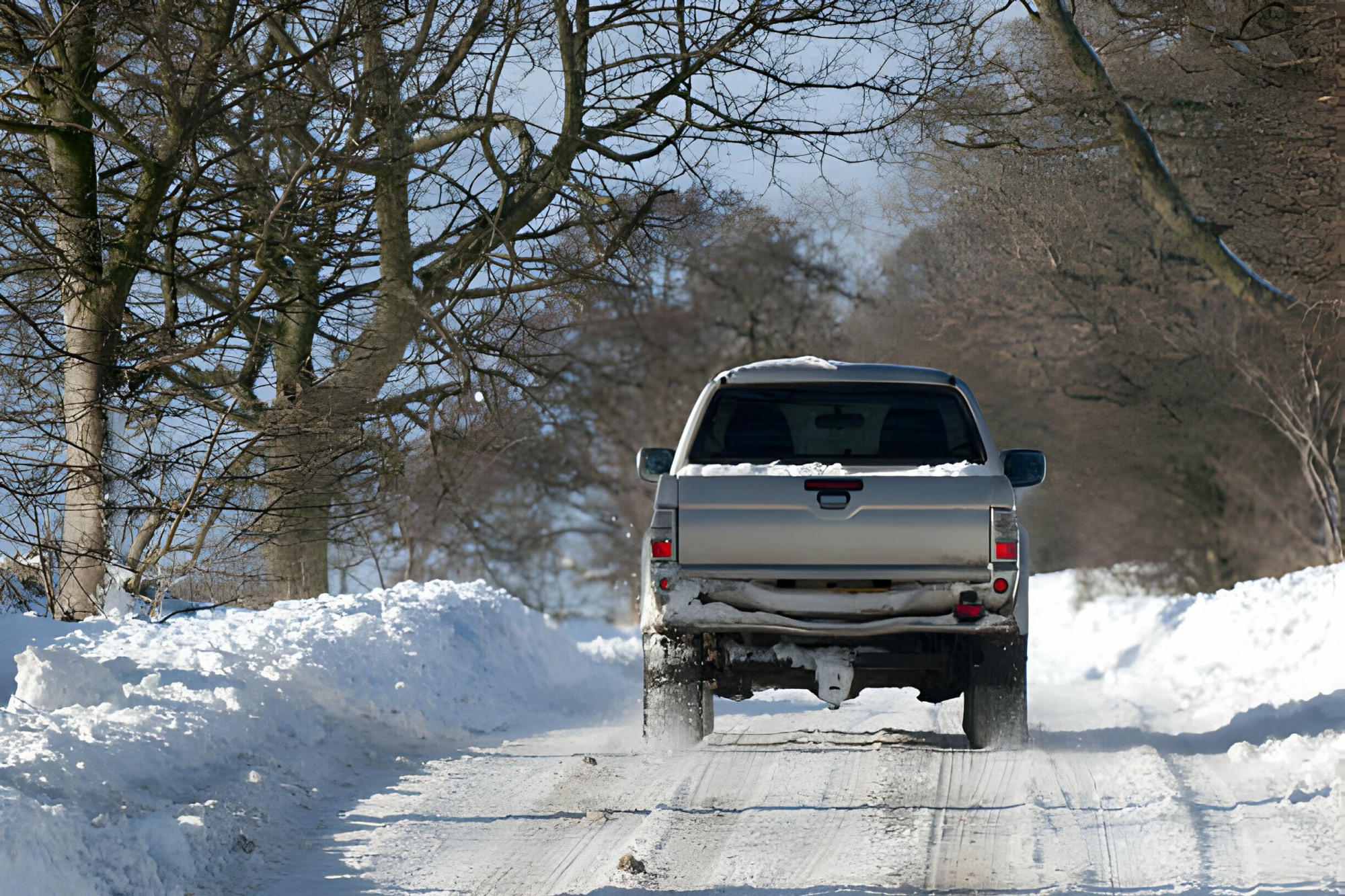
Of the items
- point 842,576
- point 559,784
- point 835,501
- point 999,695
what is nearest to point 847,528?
point 835,501

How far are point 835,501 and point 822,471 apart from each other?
0.19 metres

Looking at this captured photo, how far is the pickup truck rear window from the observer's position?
810cm

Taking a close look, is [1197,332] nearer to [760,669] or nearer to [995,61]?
[995,61]

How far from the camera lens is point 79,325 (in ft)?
39.6

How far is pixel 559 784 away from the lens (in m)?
7.47

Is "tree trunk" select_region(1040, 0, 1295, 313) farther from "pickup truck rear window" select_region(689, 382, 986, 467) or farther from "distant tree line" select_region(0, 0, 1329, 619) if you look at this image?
"pickup truck rear window" select_region(689, 382, 986, 467)

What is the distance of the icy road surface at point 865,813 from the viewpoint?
5277 millimetres

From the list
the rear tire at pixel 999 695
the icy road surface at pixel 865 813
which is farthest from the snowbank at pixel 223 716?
the rear tire at pixel 999 695

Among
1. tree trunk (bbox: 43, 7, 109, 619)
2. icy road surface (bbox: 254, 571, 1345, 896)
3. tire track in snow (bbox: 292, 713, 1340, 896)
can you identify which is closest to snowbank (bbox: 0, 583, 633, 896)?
icy road surface (bbox: 254, 571, 1345, 896)

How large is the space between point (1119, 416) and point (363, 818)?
1087 inches

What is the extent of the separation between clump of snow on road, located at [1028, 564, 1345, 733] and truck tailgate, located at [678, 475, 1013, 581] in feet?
11.6

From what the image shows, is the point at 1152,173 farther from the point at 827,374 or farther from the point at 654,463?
the point at 654,463

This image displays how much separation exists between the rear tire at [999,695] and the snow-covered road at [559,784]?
0.17 meters

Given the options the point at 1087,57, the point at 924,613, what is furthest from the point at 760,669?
the point at 1087,57
